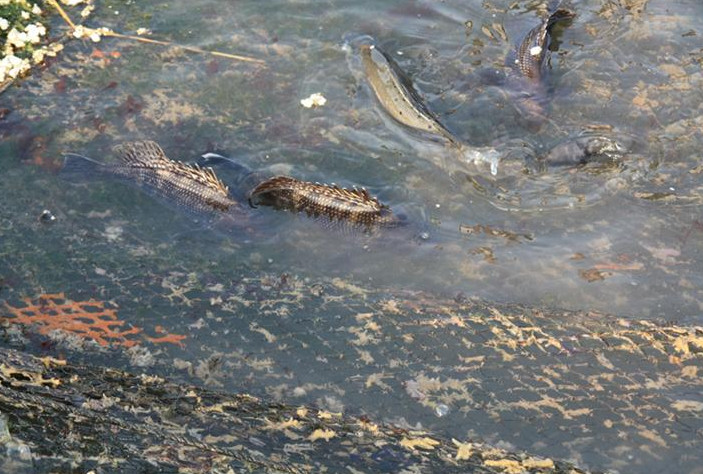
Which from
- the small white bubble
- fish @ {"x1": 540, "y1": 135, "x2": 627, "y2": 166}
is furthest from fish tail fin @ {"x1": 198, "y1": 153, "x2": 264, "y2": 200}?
fish @ {"x1": 540, "y1": 135, "x2": 627, "y2": 166}

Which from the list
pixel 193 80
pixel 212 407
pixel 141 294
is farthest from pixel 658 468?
pixel 193 80

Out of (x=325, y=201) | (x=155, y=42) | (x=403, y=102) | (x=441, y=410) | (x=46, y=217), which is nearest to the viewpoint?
(x=441, y=410)

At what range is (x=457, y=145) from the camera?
651 cm

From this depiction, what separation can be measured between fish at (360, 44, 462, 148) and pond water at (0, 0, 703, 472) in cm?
12

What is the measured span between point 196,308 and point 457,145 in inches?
107

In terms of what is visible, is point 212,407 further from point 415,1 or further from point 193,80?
point 415,1

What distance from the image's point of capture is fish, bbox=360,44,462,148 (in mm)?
6664

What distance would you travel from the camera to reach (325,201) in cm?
595

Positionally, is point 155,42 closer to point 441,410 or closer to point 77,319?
point 77,319

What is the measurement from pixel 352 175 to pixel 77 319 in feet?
8.54

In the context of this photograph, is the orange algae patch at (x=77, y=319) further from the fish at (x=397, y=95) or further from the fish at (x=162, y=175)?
the fish at (x=397, y=95)

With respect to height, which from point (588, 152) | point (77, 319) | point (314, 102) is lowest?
point (77, 319)

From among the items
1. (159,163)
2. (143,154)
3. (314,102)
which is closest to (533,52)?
(314,102)

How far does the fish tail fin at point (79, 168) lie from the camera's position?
6.38 m
